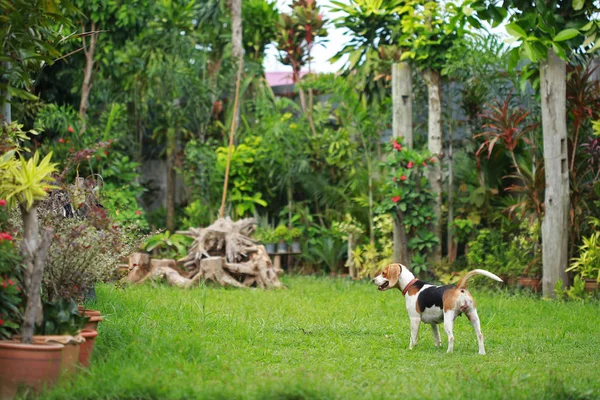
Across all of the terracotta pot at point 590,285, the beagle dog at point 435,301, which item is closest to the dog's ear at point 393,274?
the beagle dog at point 435,301

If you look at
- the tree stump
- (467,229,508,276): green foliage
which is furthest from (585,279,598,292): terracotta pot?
the tree stump

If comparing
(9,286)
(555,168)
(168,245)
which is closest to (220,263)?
(168,245)

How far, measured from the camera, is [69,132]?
48.1ft

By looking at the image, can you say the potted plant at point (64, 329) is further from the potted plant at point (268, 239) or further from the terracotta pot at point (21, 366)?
the potted plant at point (268, 239)

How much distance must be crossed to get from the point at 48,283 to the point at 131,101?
11.6 m

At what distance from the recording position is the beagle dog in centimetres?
665

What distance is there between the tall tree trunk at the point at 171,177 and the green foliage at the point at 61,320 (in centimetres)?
1066

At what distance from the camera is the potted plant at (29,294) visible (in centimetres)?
505

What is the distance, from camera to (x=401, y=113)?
12.8m

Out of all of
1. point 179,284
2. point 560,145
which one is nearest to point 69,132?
point 179,284

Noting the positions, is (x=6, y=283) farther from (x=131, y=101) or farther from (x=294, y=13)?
(x=294, y=13)

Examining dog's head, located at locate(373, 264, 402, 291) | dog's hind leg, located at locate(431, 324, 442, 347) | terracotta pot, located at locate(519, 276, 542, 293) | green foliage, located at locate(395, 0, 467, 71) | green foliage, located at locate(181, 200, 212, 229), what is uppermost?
green foliage, located at locate(395, 0, 467, 71)

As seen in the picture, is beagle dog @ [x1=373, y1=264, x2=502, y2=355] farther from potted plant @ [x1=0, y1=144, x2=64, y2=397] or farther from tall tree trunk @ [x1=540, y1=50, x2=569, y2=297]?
tall tree trunk @ [x1=540, y1=50, x2=569, y2=297]

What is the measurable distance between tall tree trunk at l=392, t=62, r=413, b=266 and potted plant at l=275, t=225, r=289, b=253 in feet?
7.95
